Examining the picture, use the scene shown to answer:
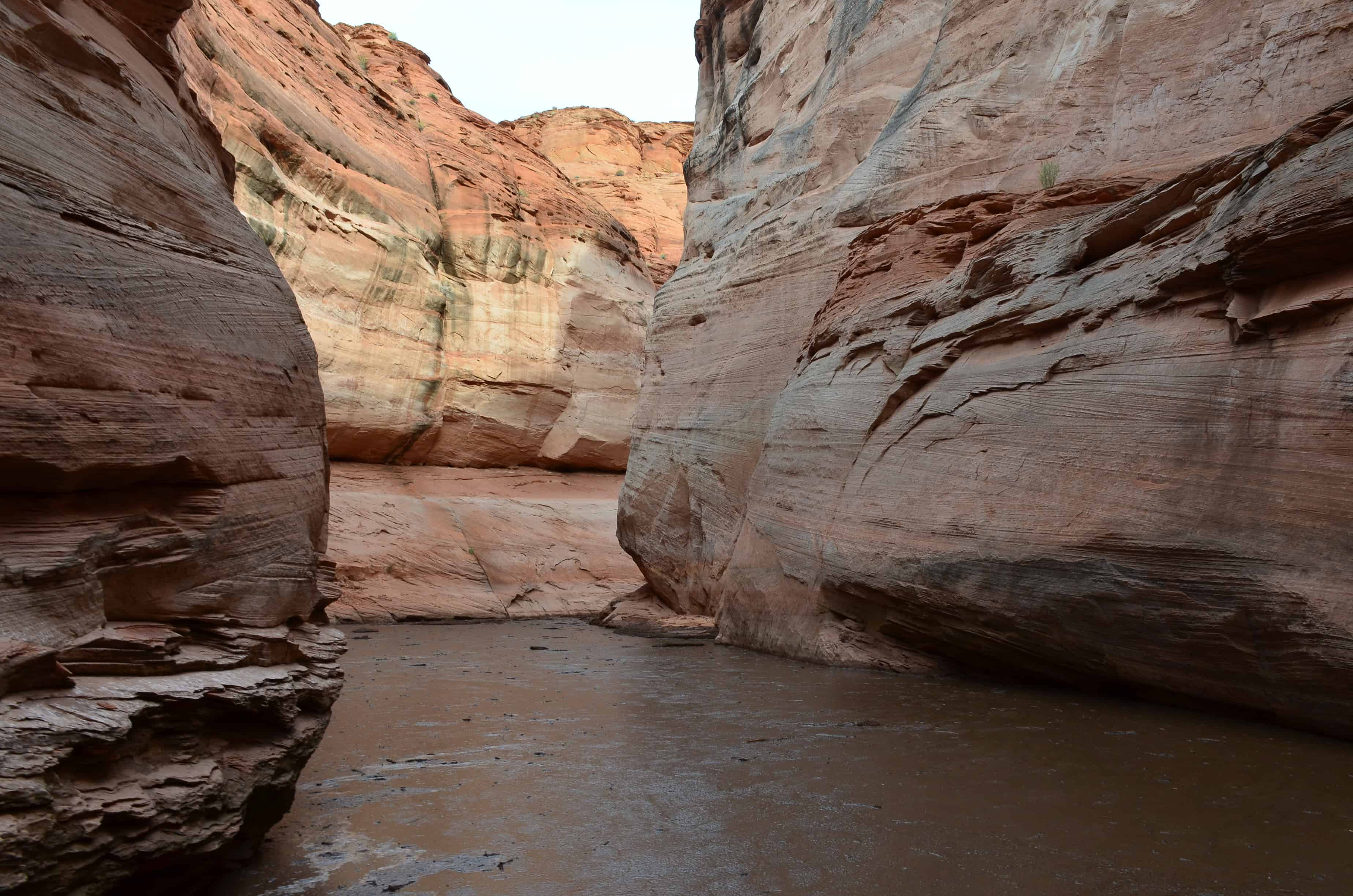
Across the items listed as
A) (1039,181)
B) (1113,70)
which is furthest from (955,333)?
(1113,70)

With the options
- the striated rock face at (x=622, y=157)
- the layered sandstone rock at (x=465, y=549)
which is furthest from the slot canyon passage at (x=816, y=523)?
the striated rock face at (x=622, y=157)

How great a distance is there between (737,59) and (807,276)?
6925 millimetres

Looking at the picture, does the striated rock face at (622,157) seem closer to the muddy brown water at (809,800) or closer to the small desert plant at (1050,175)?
the small desert plant at (1050,175)

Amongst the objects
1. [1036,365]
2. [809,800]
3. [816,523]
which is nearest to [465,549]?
[816,523]

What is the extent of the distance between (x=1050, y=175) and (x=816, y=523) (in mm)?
3842

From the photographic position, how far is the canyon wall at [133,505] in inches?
96.6

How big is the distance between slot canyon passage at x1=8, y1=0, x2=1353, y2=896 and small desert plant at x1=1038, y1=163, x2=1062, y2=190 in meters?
0.08

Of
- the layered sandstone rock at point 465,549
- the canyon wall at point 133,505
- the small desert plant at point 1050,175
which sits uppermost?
the small desert plant at point 1050,175

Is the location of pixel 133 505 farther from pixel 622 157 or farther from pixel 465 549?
pixel 622 157

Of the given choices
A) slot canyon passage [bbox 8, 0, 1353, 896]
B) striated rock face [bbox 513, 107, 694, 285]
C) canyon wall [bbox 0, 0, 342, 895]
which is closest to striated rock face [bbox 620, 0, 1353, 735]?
slot canyon passage [bbox 8, 0, 1353, 896]

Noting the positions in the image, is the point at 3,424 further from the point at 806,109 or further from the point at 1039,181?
the point at 806,109

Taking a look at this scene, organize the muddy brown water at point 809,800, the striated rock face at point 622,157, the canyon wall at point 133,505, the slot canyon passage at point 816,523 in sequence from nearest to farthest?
the canyon wall at point 133,505 < the slot canyon passage at point 816,523 < the muddy brown water at point 809,800 < the striated rock face at point 622,157

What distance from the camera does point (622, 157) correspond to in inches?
1406

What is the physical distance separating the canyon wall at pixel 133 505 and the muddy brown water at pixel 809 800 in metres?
0.57
